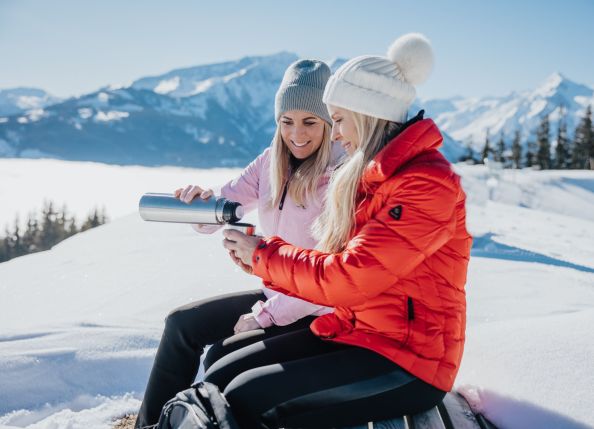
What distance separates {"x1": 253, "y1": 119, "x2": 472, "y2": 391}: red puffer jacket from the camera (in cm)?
163

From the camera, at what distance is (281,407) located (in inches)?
64.9

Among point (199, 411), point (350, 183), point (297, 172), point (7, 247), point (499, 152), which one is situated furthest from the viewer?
point (7, 247)

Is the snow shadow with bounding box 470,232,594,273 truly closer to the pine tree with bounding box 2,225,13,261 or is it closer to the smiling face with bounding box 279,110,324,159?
the smiling face with bounding box 279,110,324,159

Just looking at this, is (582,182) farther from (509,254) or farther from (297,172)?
(297,172)

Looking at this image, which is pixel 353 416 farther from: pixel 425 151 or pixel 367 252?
pixel 425 151

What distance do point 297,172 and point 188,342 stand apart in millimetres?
1074

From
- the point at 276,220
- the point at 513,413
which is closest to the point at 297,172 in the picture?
the point at 276,220

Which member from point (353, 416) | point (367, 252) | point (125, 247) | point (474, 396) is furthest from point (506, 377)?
point (125, 247)

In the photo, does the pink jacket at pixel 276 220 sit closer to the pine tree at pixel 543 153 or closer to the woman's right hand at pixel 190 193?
the woman's right hand at pixel 190 193

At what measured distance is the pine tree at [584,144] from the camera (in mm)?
43562

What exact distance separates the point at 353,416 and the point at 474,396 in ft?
2.38

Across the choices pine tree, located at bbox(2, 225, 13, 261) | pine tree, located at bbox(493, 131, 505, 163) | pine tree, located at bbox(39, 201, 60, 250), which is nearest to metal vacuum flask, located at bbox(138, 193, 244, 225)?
pine tree, located at bbox(493, 131, 505, 163)

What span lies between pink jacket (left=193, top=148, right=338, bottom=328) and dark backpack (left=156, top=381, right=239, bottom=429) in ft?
1.85

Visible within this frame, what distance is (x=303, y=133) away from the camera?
2701mm
